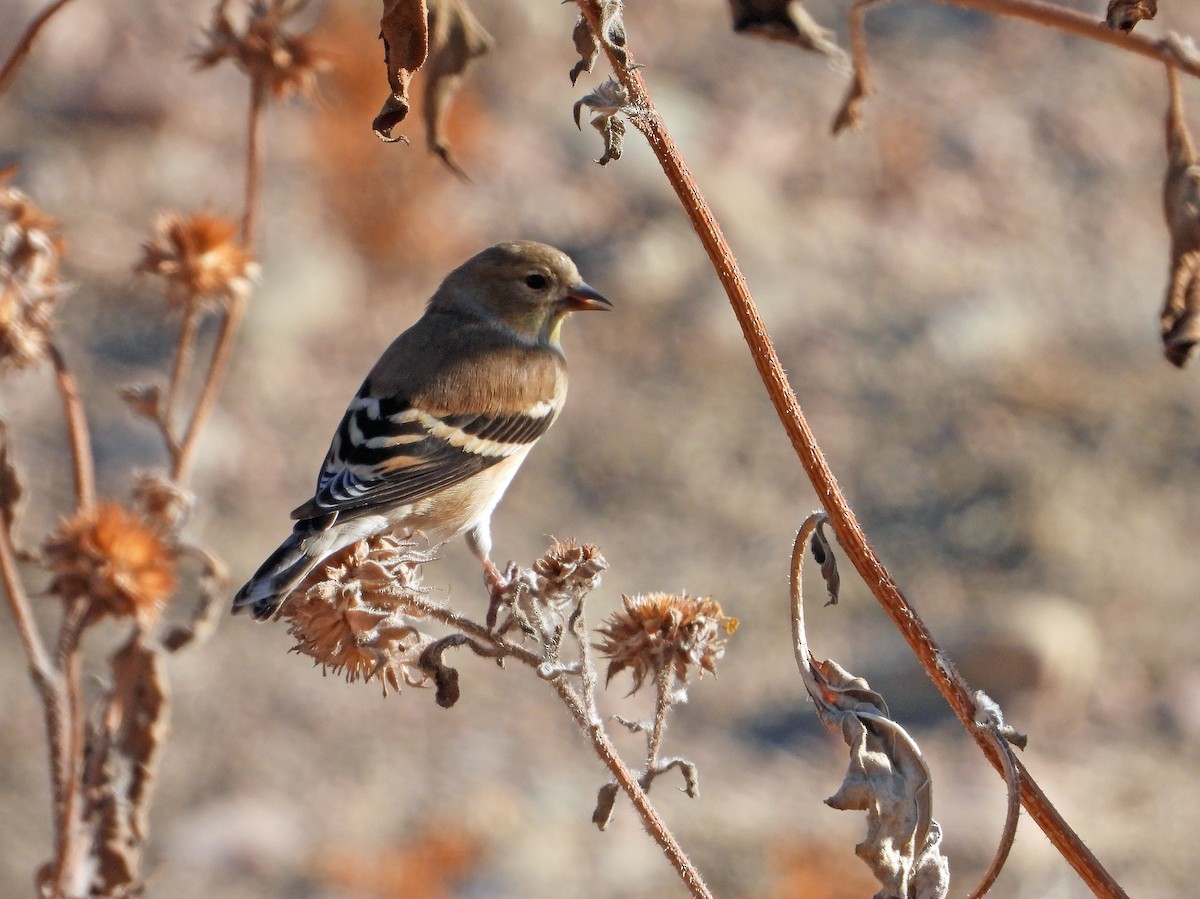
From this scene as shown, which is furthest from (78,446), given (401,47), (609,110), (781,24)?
(609,110)

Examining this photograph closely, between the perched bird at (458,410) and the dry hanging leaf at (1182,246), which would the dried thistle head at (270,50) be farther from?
the dry hanging leaf at (1182,246)

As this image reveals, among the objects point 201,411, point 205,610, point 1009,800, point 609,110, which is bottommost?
point 1009,800

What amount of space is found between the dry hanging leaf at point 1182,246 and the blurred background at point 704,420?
4322 millimetres

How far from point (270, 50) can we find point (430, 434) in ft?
3.38

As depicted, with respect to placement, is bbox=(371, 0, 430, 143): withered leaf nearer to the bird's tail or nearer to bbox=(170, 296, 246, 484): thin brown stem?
the bird's tail

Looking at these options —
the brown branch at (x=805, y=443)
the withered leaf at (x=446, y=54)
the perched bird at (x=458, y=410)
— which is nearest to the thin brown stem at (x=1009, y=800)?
the brown branch at (x=805, y=443)

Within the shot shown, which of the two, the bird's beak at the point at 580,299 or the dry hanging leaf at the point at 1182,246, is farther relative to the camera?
the bird's beak at the point at 580,299

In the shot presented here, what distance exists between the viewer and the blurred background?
6.52m

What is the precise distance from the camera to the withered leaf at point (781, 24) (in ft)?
6.50

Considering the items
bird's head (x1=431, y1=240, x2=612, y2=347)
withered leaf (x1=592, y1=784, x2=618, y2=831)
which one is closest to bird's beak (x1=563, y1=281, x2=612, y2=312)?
bird's head (x1=431, y1=240, x2=612, y2=347)

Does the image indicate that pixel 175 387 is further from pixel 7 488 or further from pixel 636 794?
pixel 636 794

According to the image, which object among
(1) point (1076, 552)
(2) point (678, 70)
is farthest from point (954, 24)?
(1) point (1076, 552)

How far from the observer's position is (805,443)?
1.39m

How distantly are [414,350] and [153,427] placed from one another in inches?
171
